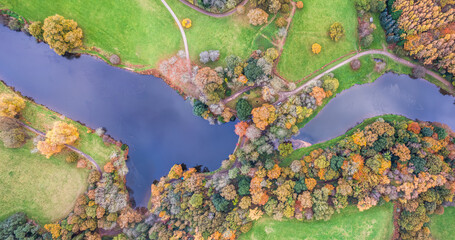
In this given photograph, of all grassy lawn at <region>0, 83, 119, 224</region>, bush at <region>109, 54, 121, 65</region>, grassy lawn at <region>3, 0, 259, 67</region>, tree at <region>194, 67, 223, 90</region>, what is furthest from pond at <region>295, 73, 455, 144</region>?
grassy lawn at <region>0, 83, 119, 224</region>

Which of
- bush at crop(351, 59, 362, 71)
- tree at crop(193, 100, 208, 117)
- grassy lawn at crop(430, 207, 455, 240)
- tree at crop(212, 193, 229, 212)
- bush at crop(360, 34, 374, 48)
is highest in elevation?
bush at crop(360, 34, 374, 48)

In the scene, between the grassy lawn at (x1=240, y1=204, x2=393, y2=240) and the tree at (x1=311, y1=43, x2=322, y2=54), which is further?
the tree at (x1=311, y1=43, x2=322, y2=54)

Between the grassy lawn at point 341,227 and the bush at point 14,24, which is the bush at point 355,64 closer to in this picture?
the grassy lawn at point 341,227

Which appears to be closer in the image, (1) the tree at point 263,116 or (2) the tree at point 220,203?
(2) the tree at point 220,203

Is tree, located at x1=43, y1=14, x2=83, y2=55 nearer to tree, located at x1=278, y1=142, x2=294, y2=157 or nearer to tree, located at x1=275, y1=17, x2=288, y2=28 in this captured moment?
tree, located at x1=275, y1=17, x2=288, y2=28

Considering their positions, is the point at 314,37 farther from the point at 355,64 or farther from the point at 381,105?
the point at 381,105

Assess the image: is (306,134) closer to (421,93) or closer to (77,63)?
(421,93)

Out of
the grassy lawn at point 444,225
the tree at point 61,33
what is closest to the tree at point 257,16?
the tree at point 61,33

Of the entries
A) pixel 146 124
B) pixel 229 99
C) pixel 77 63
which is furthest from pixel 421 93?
pixel 77 63
